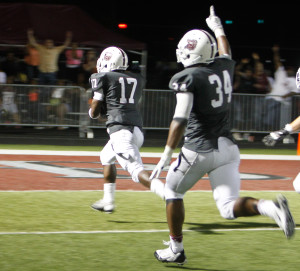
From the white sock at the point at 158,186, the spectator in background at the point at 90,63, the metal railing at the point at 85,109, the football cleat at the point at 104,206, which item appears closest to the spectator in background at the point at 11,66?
the metal railing at the point at 85,109

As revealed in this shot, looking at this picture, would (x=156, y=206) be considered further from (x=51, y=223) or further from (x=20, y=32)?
(x=20, y=32)

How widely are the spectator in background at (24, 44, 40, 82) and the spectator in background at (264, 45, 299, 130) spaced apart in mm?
5481

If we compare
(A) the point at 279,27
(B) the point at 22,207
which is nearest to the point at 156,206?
(B) the point at 22,207

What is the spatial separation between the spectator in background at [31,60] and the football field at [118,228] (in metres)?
6.04

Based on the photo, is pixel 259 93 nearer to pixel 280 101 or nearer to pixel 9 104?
pixel 280 101

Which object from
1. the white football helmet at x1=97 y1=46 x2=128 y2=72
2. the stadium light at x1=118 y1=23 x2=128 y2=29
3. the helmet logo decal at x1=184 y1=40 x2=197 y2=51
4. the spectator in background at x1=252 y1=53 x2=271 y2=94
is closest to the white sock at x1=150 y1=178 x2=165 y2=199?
the helmet logo decal at x1=184 y1=40 x2=197 y2=51

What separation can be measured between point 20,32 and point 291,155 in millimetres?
7036

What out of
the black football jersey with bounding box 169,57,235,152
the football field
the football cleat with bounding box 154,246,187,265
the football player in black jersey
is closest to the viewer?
the black football jersey with bounding box 169,57,235,152

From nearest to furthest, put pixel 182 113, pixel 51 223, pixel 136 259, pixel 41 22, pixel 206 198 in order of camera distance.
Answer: pixel 182 113 < pixel 136 259 < pixel 51 223 < pixel 206 198 < pixel 41 22

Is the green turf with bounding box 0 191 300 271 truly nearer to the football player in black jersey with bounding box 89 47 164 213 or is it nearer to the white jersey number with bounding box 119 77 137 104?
the football player in black jersey with bounding box 89 47 164 213

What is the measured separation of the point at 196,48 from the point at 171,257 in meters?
1.68

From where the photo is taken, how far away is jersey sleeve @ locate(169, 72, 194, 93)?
18.3 feet

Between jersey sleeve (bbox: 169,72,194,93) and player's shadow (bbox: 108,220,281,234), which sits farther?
player's shadow (bbox: 108,220,281,234)

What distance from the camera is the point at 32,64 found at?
680 inches
